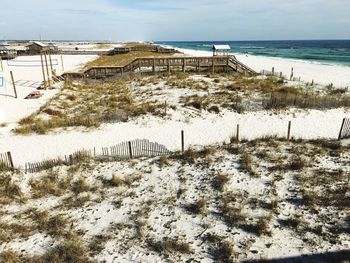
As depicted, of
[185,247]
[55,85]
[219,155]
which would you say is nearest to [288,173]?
[219,155]

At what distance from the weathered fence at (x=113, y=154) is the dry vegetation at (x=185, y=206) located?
439mm

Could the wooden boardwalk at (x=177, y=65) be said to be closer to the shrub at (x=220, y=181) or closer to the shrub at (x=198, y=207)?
the shrub at (x=220, y=181)

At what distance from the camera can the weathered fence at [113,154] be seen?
13626 millimetres

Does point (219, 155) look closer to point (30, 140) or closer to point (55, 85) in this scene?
point (30, 140)

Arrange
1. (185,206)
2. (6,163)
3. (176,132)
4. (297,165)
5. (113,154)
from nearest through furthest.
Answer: (185,206), (297,165), (6,163), (113,154), (176,132)

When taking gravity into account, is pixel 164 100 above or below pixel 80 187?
above

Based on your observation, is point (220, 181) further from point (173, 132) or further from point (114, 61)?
point (114, 61)

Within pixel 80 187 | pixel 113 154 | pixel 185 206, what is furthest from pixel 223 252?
pixel 113 154

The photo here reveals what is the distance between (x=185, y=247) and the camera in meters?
8.57

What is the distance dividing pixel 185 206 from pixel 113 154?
545 cm

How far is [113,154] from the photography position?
1461 cm

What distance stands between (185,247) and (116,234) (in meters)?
2.31

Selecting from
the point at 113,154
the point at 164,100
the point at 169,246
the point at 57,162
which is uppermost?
the point at 164,100

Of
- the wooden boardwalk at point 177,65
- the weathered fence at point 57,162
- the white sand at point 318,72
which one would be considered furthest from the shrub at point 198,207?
the white sand at point 318,72
